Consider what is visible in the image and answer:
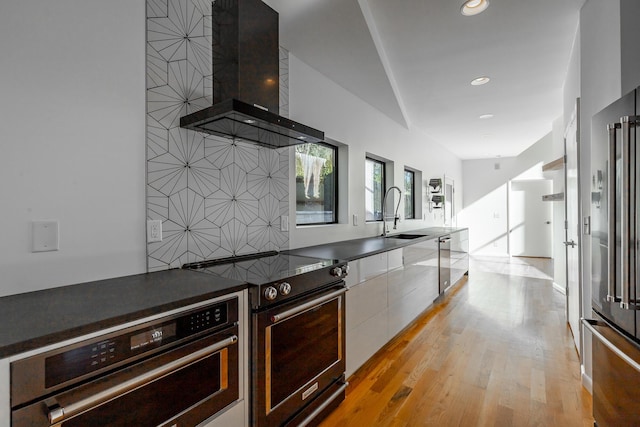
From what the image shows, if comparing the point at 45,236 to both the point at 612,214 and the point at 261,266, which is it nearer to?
the point at 261,266

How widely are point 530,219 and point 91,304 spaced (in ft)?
29.3

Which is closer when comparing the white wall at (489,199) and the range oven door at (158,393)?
the range oven door at (158,393)

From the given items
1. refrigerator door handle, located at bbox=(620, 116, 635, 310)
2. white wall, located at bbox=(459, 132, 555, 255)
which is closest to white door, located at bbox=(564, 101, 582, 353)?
refrigerator door handle, located at bbox=(620, 116, 635, 310)

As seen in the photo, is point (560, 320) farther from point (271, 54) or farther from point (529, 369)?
point (271, 54)

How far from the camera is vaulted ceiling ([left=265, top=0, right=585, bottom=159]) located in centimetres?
218

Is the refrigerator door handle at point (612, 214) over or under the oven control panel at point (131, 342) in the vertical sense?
over

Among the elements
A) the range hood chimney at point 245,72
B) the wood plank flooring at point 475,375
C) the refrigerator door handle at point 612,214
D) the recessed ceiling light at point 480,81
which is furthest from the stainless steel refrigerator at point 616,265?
the recessed ceiling light at point 480,81

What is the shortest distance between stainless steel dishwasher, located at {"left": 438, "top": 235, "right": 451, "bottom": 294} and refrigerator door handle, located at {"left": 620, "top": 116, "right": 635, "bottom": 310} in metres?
2.88

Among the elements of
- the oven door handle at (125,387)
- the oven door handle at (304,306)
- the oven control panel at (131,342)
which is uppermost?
the oven control panel at (131,342)

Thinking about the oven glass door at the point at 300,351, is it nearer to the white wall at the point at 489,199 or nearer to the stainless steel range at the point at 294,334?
the stainless steel range at the point at 294,334

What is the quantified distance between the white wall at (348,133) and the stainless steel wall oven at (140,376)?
1.36m

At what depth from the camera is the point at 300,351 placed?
66.0 inches

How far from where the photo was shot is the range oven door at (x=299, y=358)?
1450 mm

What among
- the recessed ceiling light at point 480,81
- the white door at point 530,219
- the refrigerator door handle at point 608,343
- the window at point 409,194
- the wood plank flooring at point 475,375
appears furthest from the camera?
the white door at point 530,219
